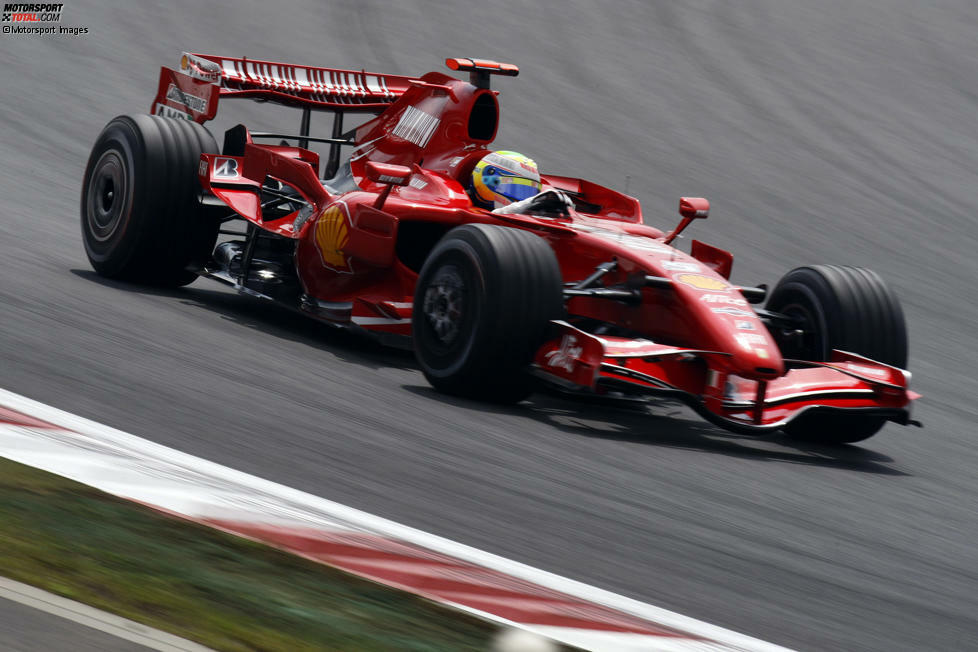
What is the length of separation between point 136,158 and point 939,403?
17.1 feet

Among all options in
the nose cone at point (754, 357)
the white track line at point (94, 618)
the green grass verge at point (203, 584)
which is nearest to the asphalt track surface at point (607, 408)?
the nose cone at point (754, 357)

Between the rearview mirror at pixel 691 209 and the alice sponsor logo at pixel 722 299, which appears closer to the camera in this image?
the alice sponsor logo at pixel 722 299

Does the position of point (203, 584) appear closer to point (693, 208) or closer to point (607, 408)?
point (607, 408)

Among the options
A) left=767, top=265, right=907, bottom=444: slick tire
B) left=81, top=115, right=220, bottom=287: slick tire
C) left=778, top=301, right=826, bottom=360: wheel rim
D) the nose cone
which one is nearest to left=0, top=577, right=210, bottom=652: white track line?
the nose cone

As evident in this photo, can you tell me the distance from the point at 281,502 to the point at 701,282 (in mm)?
2930

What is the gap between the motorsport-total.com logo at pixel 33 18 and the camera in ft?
51.0

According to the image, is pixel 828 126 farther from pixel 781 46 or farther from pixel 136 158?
pixel 136 158

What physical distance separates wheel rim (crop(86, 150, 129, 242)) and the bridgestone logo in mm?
738

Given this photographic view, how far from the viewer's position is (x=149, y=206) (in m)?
8.07

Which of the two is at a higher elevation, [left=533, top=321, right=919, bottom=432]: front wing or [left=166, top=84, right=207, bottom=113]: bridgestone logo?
[left=166, top=84, right=207, bottom=113]: bridgestone logo

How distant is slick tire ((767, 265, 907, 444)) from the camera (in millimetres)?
6762

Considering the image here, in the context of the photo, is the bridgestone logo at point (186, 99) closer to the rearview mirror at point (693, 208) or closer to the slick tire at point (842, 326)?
the rearview mirror at point (693, 208)

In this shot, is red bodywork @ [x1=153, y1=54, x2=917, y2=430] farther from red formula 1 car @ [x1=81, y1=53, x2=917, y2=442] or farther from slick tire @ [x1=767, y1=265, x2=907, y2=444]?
slick tire @ [x1=767, y1=265, x2=907, y2=444]

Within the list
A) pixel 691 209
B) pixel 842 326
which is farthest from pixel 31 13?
pixel 842 326
